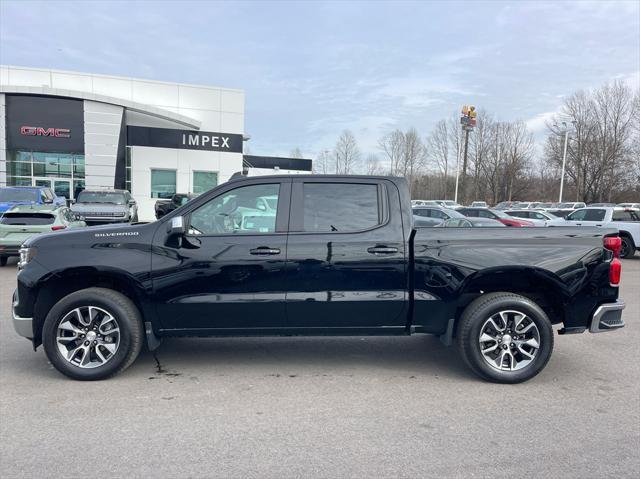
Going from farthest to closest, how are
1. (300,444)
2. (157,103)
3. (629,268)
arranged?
(157,103), (629,268), (300,444)

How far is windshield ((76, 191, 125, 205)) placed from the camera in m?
18.1

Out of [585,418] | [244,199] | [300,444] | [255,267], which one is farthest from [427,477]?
[244,199]

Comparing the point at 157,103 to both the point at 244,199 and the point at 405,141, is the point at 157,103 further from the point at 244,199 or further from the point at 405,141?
the point at 405,141

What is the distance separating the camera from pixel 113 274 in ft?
14.9

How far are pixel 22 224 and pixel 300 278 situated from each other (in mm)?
9248

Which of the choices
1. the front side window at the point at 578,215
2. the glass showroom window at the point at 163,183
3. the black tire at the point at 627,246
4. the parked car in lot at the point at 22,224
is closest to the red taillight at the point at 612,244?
the parked car in lot at the point at 22,224

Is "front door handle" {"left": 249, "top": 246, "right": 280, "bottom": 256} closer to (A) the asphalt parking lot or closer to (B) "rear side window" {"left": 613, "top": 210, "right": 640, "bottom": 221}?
(A) the asphalt parking lot

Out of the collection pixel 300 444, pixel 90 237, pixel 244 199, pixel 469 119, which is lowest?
pixel 300 444

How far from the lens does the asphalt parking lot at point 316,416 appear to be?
3182 millimetres

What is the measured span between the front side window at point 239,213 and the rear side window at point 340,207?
13.3 inches

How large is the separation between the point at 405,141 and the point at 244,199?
73.3 m

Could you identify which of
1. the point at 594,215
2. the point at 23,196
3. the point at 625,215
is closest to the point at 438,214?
the point at 594,215

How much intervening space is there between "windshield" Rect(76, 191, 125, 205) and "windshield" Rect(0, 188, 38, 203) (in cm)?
262

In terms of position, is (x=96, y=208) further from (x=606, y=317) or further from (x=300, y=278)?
(x=606, y=317)
